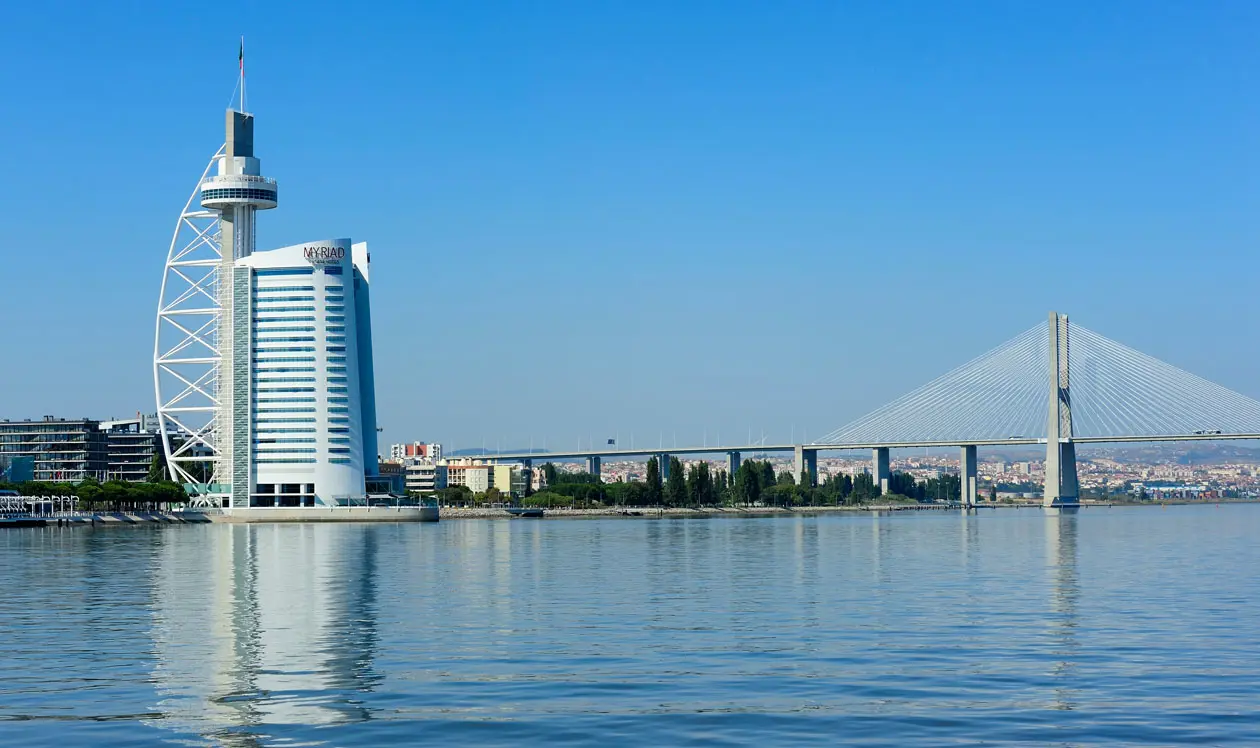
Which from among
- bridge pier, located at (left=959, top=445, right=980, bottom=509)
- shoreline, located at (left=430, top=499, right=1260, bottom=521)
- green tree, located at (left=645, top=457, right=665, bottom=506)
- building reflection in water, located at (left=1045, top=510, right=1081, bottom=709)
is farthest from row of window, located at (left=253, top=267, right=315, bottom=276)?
building reflection in water, located at (left=1045, top=510, right=1081, bottom=709)

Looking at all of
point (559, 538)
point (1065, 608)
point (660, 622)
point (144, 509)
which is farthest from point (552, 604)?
point (144, 509)

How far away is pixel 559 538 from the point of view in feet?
278

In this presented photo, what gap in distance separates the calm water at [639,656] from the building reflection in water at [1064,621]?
9 centimetres

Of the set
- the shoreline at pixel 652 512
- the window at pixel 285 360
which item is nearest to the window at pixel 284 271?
the window at pixel 285 360

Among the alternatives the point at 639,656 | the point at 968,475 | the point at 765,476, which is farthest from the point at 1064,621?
the point at 968,475

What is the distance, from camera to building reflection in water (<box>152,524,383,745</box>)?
59.8 feet

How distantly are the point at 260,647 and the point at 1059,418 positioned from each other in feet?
451

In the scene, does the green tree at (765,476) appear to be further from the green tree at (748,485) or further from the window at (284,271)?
the window at (284,271)

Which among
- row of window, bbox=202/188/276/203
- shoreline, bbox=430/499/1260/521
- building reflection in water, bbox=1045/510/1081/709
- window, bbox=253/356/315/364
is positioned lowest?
shoreline, bbox=430/499/1260/521

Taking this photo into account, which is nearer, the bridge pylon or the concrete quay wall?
the concrete quay wall

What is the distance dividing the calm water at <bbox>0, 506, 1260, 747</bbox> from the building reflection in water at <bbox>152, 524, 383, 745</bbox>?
0.08 metres

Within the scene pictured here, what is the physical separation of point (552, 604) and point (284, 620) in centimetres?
614

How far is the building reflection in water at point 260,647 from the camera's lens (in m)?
18.2

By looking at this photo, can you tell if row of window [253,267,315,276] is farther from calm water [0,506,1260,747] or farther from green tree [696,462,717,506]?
calm water [0,506,1260,747]
